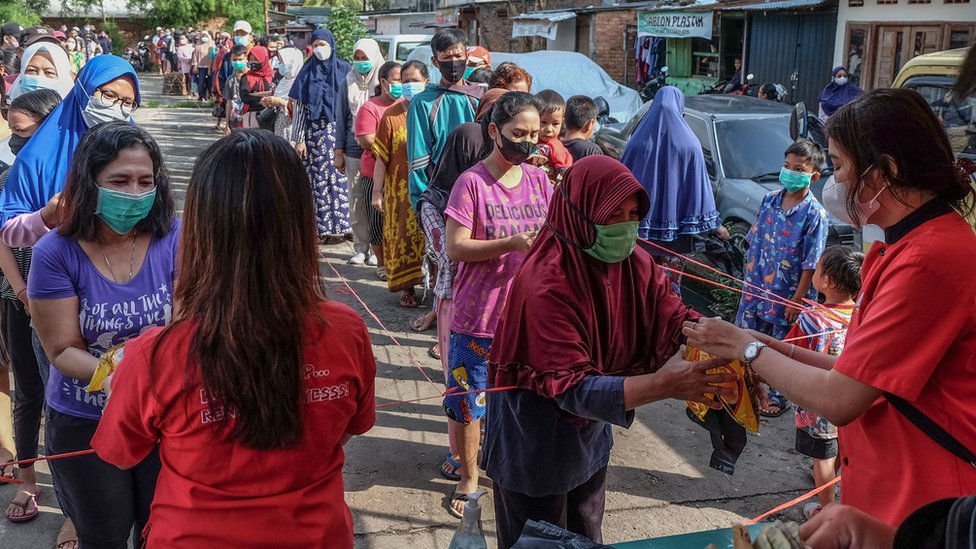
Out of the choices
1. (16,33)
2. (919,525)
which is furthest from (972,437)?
(16,33)

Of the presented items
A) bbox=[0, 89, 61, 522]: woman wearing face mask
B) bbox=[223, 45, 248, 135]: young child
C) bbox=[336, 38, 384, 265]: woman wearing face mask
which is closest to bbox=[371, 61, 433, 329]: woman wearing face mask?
bbox=[336, 38, 384, 265]: woman wearing face mask

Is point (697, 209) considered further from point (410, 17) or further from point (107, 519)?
point (410, 17)

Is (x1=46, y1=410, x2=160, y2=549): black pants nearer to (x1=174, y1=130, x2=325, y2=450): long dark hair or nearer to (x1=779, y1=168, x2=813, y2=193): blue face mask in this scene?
(x1=174, y1=130, x2=325, y2=450): long dark hair

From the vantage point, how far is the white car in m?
14.3

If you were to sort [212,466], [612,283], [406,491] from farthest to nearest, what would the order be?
[406,491] → [612,283] → [212,466]

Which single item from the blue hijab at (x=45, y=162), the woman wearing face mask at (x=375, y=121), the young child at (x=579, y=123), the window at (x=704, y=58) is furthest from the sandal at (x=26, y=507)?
the window at (x=704, y=58)

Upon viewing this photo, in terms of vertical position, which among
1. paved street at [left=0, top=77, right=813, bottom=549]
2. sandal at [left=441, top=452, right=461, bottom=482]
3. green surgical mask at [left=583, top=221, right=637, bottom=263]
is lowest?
paved street at [left=0, top=77, right=813, bottom=549]

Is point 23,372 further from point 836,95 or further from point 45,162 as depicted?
point 836,95

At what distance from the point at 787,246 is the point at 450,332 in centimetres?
229

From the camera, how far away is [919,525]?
134 cm

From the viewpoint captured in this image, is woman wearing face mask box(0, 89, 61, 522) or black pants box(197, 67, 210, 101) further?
black pants box(197, 67, 210, 101)

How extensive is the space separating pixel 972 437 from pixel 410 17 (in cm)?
3635

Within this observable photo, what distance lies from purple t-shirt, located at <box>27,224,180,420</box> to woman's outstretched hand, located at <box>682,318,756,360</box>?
169 centimetres

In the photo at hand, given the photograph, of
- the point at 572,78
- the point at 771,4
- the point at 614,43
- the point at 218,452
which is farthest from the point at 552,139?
the point at 614,43
